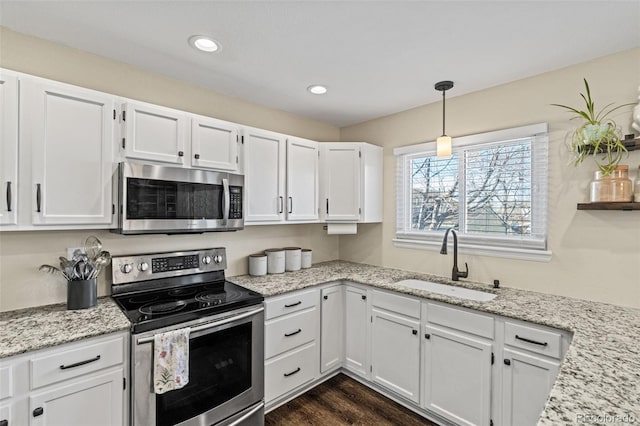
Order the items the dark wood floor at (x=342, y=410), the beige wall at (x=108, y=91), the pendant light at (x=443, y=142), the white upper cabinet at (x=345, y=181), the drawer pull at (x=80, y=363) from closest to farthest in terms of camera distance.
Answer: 1. the drawer pull at (x=80, y=363)
2. the beige wall at (x=108, y=91)
3. the dark wood floor at (x=342, y=410)
4. the pendant light at (x=443, y=142)
5. the white upper cabinet at (x=345, y=181)

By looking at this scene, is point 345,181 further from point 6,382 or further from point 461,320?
point 6,382

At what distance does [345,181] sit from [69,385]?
97.8 inches

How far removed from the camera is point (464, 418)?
2.05 m

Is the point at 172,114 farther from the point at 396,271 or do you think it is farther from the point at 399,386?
the point at 399,386

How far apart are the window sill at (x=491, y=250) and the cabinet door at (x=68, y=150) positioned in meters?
2.51

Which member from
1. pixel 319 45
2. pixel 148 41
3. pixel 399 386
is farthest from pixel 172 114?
pixel 399 386

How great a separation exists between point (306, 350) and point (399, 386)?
0.78m

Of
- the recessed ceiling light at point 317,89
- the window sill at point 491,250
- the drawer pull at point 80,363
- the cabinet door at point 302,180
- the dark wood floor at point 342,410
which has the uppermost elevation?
the recessed ceiling light at point 317,89

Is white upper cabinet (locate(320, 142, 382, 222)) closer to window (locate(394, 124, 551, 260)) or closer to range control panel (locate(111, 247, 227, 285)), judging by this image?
window (locate(394, 124, 551, 260))

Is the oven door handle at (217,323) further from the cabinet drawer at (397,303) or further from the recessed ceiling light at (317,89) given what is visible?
the recessed ceiling light at (317,89)

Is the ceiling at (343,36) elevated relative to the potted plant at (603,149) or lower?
elevated

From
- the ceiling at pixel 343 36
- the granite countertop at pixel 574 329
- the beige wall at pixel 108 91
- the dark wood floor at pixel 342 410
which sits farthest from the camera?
the dark wood floor at pixel 342 410

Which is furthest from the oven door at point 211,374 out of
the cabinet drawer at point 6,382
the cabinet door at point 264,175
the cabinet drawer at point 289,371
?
the cabinet door at point 264,175

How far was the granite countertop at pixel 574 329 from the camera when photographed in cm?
92
